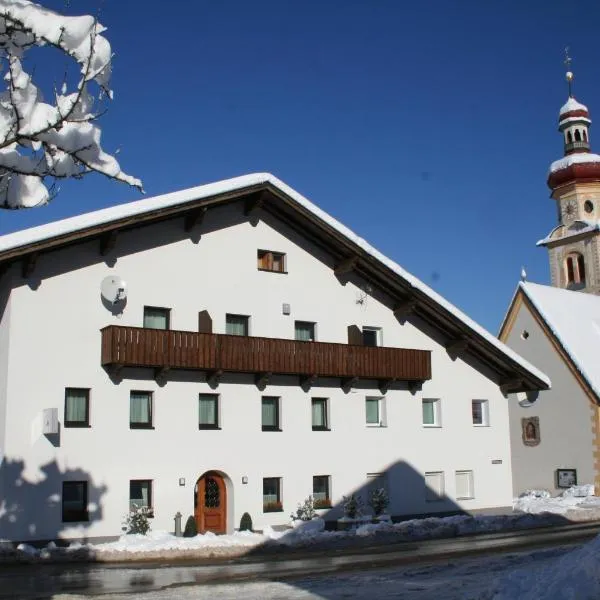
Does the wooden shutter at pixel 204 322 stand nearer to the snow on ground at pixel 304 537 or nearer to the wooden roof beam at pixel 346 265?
the wooden roof beam at pixel 346 265

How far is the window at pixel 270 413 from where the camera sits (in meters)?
25.8

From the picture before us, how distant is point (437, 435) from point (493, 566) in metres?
12.8

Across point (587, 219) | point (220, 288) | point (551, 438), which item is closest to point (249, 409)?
point (220, 288)

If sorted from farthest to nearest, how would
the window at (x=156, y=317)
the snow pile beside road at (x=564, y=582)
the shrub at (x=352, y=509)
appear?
1. the shrub at (x=352, y=509)
2. the window at (x=156, y=317)
3. the snow pile beside road at (x=564, y=582)

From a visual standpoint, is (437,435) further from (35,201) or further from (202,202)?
(35,201)

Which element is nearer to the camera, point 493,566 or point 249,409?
point 493,566

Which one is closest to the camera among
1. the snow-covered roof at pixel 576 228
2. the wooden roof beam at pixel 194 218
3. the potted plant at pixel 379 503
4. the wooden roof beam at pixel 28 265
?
the wooden roof beam at pixel 28 265

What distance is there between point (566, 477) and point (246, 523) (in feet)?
58.6

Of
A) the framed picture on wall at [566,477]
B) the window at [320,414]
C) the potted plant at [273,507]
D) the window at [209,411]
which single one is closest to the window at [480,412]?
the window at [320,414]

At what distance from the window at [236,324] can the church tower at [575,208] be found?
122 feet

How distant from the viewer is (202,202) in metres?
24.0

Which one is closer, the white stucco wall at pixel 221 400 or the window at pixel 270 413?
the white stucco wall at pixel 221 400

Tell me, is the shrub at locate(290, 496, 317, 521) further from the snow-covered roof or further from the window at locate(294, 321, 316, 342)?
the snow-covered roof

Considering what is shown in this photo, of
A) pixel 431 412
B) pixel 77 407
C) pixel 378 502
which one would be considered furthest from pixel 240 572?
pixel 431 412
